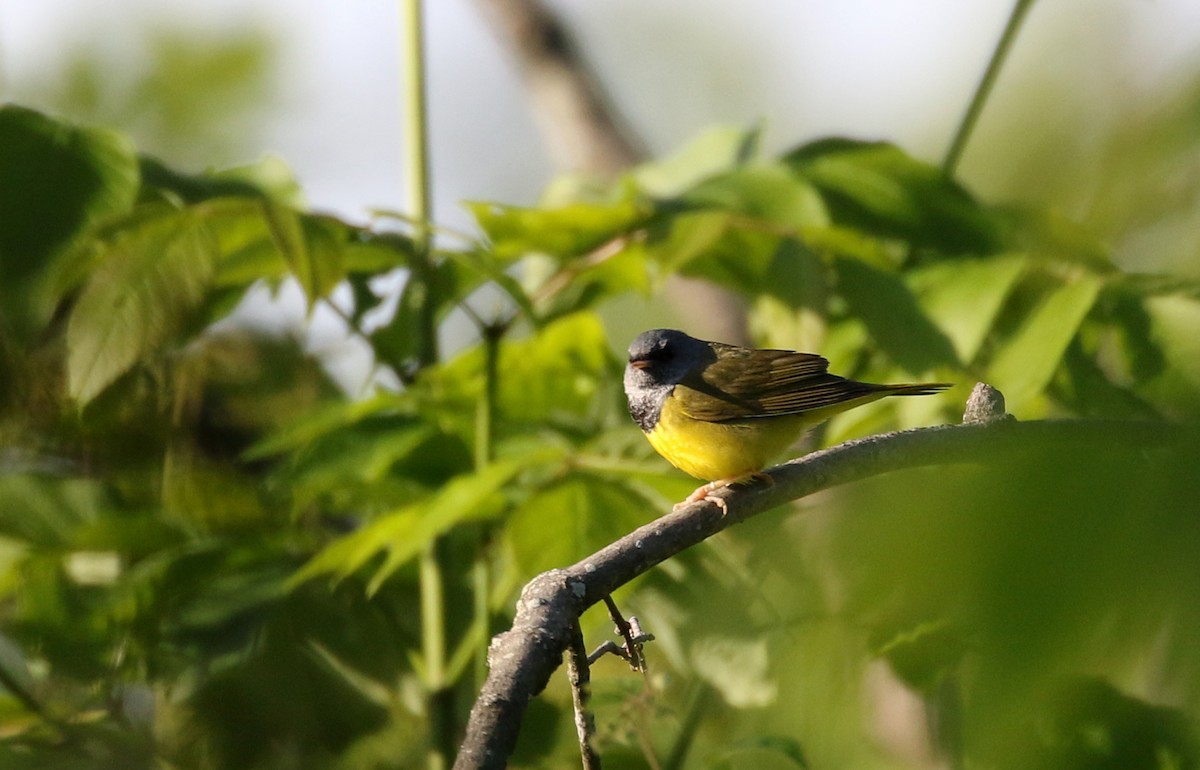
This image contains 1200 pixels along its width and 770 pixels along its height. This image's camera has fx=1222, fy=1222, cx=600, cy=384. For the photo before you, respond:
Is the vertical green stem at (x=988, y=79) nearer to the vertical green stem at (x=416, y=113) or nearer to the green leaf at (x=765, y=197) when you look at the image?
the green leaf at (x=765, y=197)

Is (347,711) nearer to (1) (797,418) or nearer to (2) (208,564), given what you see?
(2) (208,564)

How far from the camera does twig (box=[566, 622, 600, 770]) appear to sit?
1.24 meters

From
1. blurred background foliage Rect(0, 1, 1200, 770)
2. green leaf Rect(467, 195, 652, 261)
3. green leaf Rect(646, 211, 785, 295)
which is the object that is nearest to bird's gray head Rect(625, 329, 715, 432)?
blurred background foliage Rect(0, 1, 1200, 770)

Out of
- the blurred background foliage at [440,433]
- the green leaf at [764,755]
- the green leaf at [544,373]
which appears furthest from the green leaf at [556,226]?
the green leaf at [764,755]

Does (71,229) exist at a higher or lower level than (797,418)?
higher

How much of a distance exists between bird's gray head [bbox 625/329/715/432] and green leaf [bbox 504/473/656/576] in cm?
35

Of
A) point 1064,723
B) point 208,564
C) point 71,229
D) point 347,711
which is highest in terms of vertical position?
point 1064,723

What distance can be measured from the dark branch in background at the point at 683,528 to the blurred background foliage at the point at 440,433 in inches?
5.2

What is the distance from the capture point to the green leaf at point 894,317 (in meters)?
2.31

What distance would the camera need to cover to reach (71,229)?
2.10 metres

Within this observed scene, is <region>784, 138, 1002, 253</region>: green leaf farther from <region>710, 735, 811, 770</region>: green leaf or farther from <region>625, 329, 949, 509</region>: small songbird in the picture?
<region>710, 735, 811, 770</region>: green leaf

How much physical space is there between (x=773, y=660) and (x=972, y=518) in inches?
72.4

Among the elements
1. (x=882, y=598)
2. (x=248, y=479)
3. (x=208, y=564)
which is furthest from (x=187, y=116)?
(x=882, y=598)

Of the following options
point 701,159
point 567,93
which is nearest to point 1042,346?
point 701,159
